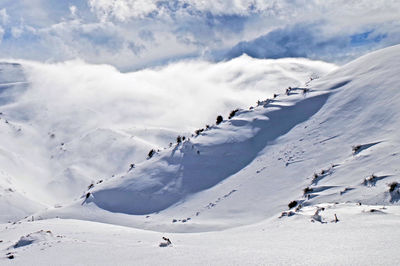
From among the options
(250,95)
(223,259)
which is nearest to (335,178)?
(223,259)

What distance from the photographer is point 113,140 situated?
10556cm

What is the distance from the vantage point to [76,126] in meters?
123

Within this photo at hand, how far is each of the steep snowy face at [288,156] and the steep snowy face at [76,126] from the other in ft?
104

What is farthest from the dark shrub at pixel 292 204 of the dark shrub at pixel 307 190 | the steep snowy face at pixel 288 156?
the dark shrub at pixel 307 190

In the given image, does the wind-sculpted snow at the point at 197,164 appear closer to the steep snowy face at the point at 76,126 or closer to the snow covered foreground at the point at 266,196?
the snow covered foreground at the point at 266,196

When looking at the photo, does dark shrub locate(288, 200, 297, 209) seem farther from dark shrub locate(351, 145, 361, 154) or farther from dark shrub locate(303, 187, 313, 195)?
dark shrub locate(351, 145, 361, 154)

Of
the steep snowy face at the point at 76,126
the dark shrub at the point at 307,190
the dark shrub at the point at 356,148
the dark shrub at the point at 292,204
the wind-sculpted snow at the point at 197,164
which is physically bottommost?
the dark shrub at the point at 292,204

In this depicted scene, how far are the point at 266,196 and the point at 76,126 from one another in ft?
335

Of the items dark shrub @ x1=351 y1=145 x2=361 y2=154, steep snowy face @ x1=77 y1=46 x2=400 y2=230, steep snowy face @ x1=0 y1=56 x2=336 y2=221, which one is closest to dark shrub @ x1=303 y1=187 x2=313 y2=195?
steep snowy face @ x1=77 y1=46 x2=400 y2=230

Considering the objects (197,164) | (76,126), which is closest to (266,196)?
(197,164)

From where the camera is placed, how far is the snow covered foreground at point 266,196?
439 inches

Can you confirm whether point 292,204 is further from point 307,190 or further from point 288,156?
point 288,156

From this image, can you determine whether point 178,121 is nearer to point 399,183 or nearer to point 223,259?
point 399,183

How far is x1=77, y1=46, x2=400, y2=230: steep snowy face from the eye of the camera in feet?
86.3
